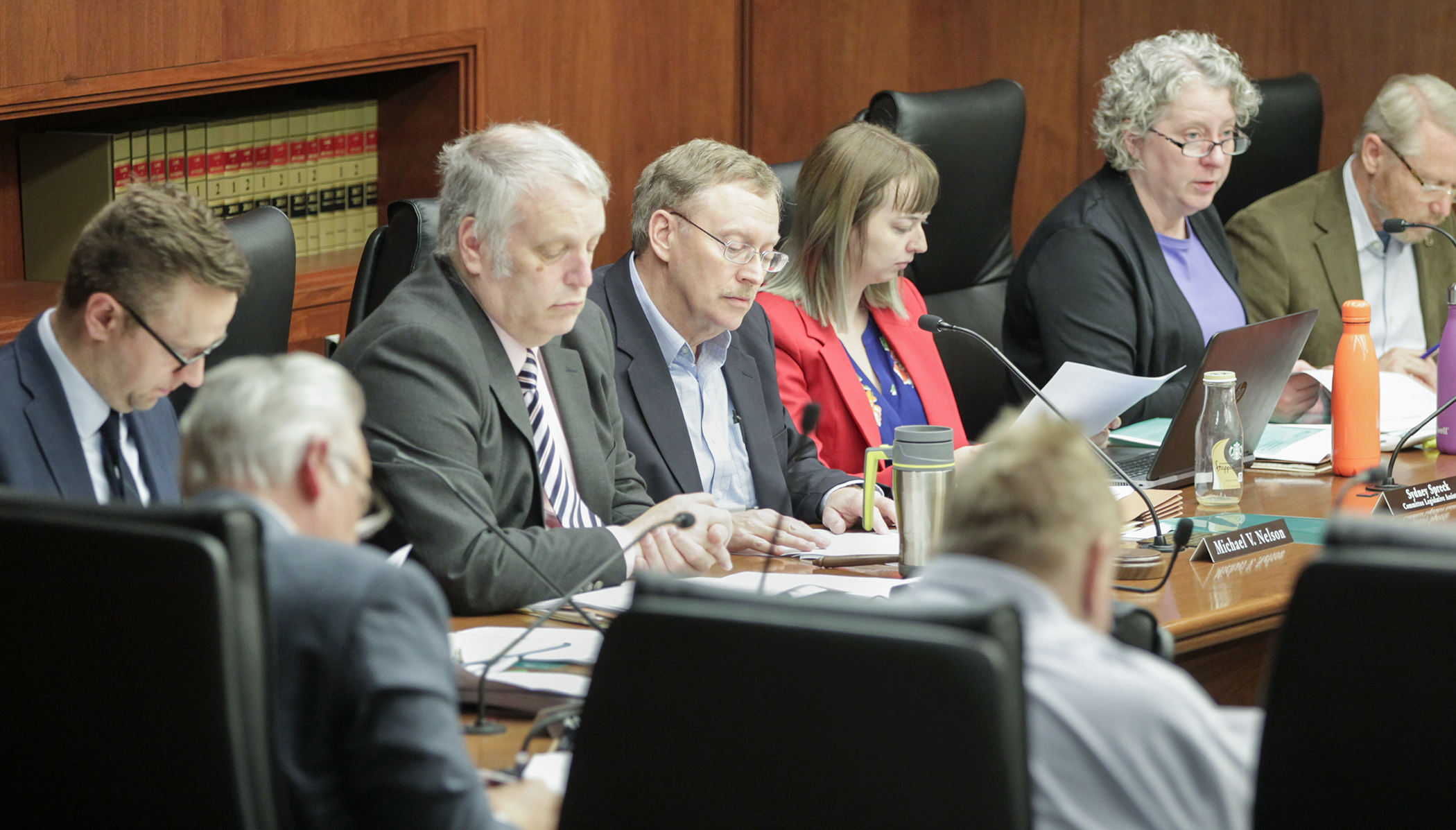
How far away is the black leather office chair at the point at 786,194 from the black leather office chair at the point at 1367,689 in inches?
76.0

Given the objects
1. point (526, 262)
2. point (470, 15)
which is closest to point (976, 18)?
point (470, 15)

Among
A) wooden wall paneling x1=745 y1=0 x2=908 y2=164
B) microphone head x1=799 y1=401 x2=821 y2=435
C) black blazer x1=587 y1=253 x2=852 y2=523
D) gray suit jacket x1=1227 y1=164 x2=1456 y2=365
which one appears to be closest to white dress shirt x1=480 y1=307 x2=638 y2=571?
black blazer x1=587 y1=253 x2=852 y2=523

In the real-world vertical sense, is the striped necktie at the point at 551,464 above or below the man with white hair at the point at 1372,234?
below

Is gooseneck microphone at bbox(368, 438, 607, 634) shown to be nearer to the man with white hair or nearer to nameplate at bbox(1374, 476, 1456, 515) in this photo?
nameplate at bbox(1374, 476, 1456, 515)

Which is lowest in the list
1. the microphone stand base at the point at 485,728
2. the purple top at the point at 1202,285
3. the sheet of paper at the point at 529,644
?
the microphone stand base at the point at 485,728

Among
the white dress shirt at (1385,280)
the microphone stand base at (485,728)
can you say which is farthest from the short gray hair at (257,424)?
the white dress shirt at (1385,280)

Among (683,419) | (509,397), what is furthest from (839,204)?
(509,397)

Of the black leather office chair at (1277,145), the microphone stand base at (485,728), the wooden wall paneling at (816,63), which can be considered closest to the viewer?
the microphone stand base at (485,728)

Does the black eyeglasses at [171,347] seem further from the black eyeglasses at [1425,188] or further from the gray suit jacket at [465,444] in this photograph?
the black eyeglasses at [1425,188]

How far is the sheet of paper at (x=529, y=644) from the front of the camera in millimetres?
1783

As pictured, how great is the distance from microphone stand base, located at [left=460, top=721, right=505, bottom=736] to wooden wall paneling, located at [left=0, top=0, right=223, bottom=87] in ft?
6.07

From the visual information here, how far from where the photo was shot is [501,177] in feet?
7.46

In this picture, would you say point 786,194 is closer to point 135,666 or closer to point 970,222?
point 970,222

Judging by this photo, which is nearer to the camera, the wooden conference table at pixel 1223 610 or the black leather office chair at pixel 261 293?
the wooden conference table at pixel 1223 610
